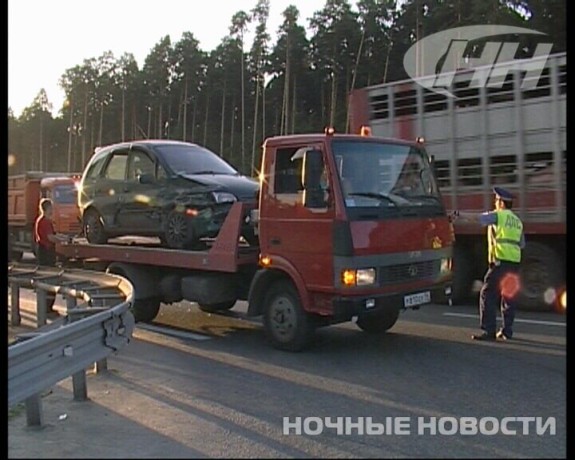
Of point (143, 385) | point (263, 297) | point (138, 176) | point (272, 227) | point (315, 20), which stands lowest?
point (143, 385)

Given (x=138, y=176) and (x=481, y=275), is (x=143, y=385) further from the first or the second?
(x=481, y=275)

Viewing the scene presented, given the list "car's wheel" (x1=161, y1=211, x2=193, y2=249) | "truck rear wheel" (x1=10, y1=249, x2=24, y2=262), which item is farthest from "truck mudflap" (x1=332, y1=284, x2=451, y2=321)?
"truck rear wheel" (x1=10, y1=249, x2=24, y2=262)

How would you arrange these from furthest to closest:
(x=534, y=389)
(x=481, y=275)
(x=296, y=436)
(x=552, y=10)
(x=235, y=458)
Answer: (x=481, y=275), (x=552, y=10), (x=534, y=389), (x=296, y=436), (x=235, y=458)

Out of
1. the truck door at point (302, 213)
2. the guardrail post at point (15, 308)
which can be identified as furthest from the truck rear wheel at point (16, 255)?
the truck door at point (302, 213)

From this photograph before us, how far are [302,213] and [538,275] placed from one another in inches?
174

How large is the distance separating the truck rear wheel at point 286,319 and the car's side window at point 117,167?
3.17m

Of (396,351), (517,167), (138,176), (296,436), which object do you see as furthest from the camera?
(517,167)

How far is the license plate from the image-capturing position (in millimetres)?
6828

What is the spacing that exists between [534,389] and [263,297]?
3.03 metres

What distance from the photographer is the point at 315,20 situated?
768 cm

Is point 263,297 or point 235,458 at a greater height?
point 263,297

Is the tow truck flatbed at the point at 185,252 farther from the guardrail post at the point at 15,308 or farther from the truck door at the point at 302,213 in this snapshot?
the guardrail post at the point at 15,308

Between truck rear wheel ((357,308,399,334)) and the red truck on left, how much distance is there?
37.7 feet

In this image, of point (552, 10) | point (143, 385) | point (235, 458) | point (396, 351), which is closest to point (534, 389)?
point (396, 351)
